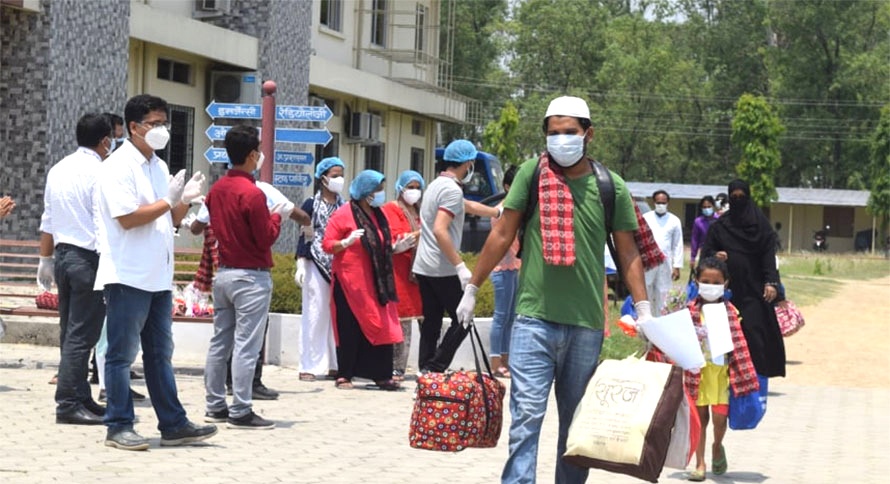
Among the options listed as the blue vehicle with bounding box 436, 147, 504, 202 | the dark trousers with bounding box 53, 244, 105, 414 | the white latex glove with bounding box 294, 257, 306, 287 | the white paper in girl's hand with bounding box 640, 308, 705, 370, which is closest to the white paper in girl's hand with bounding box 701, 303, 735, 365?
the white paper in girl's hand with bounding box 640, 308, 705, 370

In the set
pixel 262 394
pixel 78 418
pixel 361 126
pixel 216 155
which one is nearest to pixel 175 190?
pixel 78 418

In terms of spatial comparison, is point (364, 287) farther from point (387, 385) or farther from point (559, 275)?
point (559, 275)

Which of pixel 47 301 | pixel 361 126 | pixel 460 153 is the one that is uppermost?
pixel 361 126

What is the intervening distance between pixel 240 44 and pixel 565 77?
57.1 metres

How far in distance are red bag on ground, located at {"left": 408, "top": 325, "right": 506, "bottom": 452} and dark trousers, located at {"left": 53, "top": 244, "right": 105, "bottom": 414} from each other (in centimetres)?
334

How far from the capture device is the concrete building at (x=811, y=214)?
80188 mm

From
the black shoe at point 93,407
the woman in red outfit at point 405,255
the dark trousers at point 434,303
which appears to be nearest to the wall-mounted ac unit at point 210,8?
the woman in red outfit at point 405,255

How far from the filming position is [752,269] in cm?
1195

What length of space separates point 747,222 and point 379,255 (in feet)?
9.88

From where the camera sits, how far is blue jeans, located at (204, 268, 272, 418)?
1016 centimetres

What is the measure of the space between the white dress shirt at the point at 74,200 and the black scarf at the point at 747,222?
194 inches

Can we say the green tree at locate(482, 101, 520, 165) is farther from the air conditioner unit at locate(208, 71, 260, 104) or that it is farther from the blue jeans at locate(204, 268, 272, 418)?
the blue jeans at locate(204, 268, 272, 418)

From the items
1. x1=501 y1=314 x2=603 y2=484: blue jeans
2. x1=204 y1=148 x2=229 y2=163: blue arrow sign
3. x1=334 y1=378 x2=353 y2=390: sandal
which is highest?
x1=204 y1=148 x2=229 y2=163: blue arrow sign

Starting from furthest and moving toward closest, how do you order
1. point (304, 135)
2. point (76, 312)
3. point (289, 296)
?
point (304, 135) → point (289, 296) → point (76, 312)
